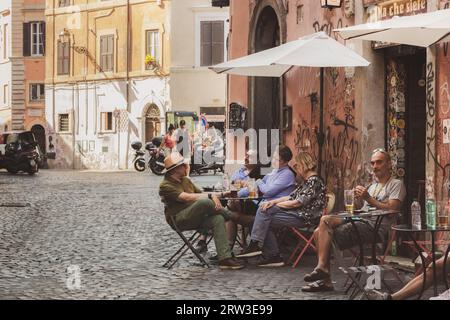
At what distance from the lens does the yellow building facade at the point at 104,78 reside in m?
41.0

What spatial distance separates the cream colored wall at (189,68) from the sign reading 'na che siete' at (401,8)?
27.9 m

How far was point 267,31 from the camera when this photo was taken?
689 inches

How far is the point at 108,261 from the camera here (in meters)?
10.8

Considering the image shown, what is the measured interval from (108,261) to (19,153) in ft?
78.3

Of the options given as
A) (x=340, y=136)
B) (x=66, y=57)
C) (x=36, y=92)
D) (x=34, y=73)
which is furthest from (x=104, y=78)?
(x=340, y=136)

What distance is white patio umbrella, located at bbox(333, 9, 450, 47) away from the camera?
28.5 feet

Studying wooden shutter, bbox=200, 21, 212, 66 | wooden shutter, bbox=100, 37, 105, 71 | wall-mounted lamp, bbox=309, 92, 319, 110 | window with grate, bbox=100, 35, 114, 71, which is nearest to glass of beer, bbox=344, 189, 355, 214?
wall-mounted lamp, bbox=309, 92, 319, 110

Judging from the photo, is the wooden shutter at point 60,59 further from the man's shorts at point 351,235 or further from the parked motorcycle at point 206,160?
the man's shorts at point 351,235

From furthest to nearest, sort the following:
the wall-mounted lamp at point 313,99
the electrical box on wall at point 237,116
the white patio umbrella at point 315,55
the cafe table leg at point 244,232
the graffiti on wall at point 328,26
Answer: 1. the electrical box on wall at point 237,116
2. the wall-mounted lamp at point 313,99
3. the graffiti on wall at point 328,26
4. the cafe table leg at point 244,232
5. the white patio umbrella at point 315,55

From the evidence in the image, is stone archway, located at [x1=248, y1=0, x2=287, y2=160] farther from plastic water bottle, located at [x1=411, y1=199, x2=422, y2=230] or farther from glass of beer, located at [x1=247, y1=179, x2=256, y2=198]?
plastic water bottle, located at [x1=411, y1=199, x2=422, y2=230]

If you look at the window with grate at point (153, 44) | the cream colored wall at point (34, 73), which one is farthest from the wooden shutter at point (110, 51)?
the cream colored wall at point (34, 73)

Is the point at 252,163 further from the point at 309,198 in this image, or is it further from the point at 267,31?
the point at 267,31

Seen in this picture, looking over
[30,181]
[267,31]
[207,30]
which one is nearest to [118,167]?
[207,30]
